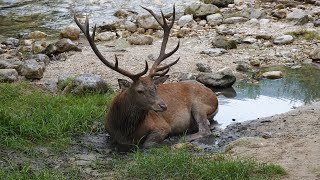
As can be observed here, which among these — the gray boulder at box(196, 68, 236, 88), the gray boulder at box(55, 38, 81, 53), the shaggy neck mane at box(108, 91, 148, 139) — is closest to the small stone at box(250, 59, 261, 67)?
the gray boulder at box(196, 68, 236, 88)

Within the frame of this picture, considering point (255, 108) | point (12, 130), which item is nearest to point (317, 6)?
point (255, 108)

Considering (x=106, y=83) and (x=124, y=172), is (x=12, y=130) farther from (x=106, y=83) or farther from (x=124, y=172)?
(x=106, y=83)

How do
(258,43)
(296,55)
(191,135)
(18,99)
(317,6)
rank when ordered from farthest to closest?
(317,6) → (258,43) → (296,55) → (18,99) → (191,135)

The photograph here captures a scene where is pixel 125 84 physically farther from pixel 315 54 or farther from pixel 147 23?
pixel 147 23

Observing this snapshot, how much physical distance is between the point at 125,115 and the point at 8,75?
359 centimetres

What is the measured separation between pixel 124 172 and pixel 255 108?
4.11 meters

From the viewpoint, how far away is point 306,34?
14562 millimetres

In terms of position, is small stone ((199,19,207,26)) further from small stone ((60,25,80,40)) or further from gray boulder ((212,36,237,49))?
small stone ((60,25,80,40))

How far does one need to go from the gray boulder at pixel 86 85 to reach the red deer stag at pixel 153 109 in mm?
1483

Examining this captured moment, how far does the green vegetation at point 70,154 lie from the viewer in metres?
6.30

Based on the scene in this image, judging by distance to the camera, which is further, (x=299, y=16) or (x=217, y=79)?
(x=299, y=16)

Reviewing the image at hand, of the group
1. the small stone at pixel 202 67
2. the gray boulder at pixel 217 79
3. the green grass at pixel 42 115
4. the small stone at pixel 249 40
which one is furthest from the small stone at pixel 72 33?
the gray boulder at pixel 217 79

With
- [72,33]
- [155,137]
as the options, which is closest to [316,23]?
[72,33]

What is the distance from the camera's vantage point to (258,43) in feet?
46.7
